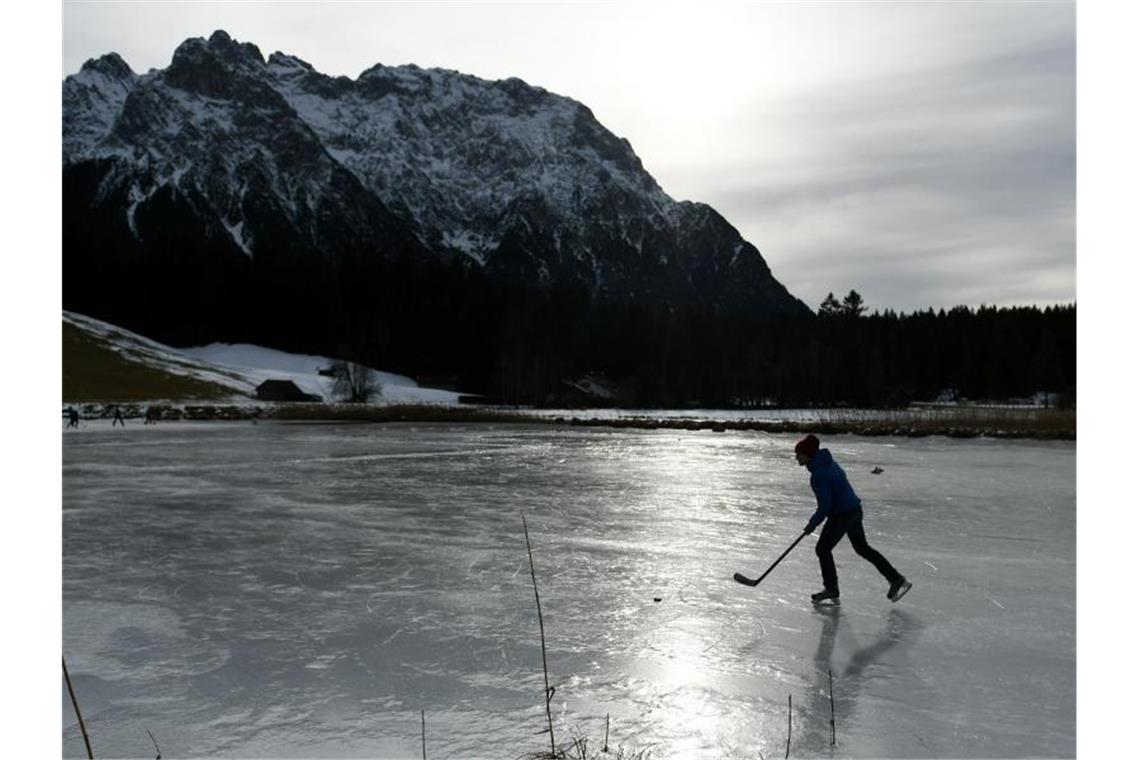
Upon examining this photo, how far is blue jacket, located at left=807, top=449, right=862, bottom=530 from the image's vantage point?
776 centimetres

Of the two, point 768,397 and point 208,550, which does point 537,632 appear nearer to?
point 208,550

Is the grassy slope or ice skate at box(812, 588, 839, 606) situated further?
the grassy slope

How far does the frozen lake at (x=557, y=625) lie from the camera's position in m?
4.80

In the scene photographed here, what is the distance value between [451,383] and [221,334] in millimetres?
36297

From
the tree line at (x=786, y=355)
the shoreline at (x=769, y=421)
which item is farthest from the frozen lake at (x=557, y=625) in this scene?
the tree line at (x=786, y=355)

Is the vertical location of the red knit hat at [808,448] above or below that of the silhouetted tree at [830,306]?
below

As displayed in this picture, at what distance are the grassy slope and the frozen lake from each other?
214 feet

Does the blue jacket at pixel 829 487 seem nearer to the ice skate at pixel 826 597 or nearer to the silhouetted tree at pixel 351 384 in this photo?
the ice skate at pixel 826 597

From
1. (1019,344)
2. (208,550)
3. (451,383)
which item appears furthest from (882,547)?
(451,383)

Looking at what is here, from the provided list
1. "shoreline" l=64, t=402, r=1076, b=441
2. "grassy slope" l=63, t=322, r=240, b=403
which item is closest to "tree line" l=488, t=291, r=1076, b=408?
"grassy slope" l=63, t=322, r=240, b=403

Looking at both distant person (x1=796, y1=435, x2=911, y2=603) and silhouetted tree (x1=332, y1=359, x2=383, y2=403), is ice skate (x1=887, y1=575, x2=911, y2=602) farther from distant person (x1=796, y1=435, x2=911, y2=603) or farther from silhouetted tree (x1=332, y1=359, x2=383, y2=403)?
silhouetted tree (x1=332, y1=359, x2=383, y2=403)

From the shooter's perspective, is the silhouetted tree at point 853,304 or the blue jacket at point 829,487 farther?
the silhouetted tree at point 853,304

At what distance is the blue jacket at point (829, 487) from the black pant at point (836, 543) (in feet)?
0.30
